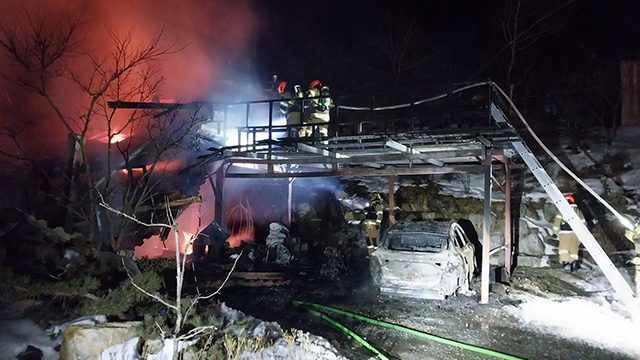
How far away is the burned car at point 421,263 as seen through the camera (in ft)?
26.4

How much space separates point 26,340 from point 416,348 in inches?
222

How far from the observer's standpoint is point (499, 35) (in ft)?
85.8

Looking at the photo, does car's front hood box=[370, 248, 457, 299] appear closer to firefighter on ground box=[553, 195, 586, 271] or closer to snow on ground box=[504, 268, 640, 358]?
snow on ground box=[504, 268, 640, 358]

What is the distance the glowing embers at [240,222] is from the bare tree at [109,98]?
12.0 ft

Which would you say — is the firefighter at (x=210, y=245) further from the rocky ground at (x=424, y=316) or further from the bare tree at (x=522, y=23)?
the bare tree at (x=522, y=23)

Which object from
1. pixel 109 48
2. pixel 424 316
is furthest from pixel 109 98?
pixel 424 316

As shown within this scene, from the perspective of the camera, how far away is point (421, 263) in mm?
8102

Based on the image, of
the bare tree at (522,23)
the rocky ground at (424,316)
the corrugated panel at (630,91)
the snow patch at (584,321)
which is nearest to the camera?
the rocky ground at (424,316)

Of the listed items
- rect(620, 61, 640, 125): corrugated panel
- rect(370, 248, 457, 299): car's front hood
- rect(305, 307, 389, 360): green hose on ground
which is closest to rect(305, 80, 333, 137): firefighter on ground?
rect(370, 248, 457, 299): car's front hood

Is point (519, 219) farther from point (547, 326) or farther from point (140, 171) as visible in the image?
point (140, 171)

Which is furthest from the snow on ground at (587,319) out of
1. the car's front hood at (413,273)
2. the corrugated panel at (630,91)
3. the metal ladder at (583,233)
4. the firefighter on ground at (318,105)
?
the corrugated panel at (630,91)

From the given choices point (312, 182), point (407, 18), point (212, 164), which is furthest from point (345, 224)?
point (407, 18)

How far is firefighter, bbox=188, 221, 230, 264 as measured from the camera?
1188 cm

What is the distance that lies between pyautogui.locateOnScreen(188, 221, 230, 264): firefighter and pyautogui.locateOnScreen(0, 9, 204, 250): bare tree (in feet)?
5.93
